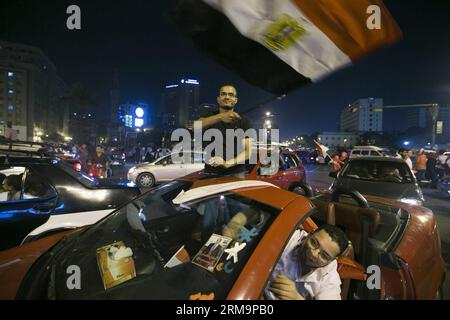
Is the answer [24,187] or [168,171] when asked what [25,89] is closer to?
[168,171]

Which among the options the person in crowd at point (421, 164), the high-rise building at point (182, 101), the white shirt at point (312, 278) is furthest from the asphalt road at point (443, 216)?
the high-rise building at point (182, 101)

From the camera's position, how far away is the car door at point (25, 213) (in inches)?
129

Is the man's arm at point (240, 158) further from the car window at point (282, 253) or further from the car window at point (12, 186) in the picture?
the car window at point (12, 186)

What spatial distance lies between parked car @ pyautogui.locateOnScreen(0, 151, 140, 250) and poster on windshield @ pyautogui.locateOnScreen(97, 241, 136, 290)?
69.7 inches

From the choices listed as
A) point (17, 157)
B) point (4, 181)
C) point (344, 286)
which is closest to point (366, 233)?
point (344, 286)

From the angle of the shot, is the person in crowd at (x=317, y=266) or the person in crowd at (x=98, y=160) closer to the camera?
the person in crowd at (x=317, y=266)

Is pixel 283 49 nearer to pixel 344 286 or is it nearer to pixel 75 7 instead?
pixel 344 286

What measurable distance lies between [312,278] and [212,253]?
0.67m

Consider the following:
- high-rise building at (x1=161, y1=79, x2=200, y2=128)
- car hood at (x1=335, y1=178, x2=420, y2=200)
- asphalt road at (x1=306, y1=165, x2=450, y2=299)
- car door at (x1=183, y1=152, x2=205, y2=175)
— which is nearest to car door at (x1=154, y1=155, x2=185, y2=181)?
car door at (x1=183, y1=152, x2=205, y2=175)

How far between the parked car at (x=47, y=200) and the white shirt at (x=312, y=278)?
2.73m

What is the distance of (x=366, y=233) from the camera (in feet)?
7.88

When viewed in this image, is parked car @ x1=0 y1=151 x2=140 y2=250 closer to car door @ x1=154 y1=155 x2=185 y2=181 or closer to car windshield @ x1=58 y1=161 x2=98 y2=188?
car windshield @ x1=58 y1=161 x2=98 y2=188

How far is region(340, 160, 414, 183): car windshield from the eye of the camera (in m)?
6.15
